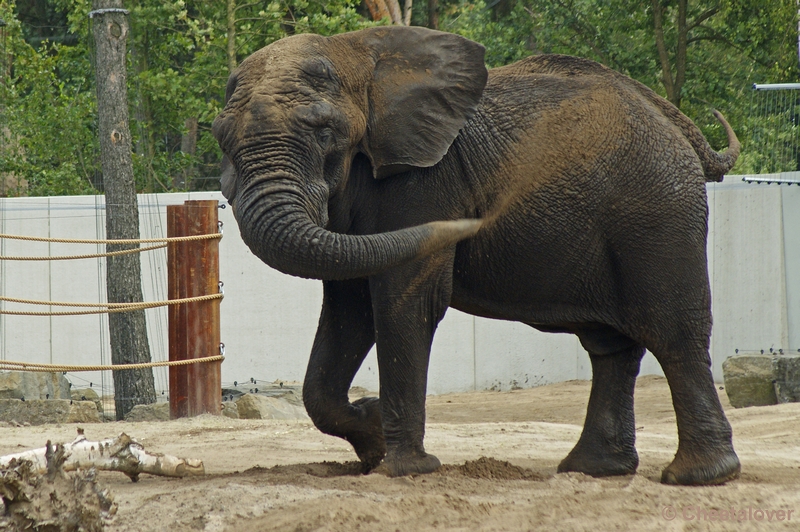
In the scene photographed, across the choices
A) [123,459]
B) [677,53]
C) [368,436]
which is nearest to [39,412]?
[123,459]

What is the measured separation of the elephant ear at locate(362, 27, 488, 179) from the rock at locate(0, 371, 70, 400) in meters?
7.34

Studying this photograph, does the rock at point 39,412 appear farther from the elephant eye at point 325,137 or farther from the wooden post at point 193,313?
the elephant eye at point 325,137

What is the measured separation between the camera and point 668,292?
5191 millimetres

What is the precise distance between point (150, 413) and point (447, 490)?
18.2 ft

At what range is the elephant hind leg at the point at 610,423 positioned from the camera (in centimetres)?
570

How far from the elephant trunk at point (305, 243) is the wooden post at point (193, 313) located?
4.68 m

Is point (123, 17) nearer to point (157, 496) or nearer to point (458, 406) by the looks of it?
point (458, 406)

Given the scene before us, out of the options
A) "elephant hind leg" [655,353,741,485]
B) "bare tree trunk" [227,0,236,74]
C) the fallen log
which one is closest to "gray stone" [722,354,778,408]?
"elephant hind leg" [655,353,741,485]

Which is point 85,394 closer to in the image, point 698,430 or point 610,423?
point 610,423

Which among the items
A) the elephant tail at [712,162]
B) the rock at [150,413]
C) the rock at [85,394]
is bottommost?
the rock at [85,394]

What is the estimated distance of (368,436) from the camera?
5590mm

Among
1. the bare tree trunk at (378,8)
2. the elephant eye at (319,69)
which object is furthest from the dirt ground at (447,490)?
the bare tree trunk at (378,8)

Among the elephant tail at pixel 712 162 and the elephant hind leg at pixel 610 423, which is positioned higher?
the elephant tail at pixel 712 162

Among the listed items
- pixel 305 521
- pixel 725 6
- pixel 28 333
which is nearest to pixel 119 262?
pixel 28 333
